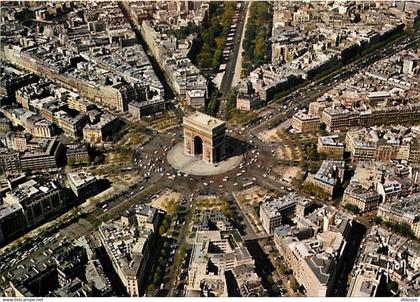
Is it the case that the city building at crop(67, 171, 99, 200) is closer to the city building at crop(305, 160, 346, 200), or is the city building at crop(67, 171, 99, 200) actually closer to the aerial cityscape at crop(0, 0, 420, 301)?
the aerial cityscape at crop(0, 0, 420, 301)

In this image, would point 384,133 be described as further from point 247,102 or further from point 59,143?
point 59,143

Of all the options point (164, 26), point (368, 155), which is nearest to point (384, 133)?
point (368, 155)

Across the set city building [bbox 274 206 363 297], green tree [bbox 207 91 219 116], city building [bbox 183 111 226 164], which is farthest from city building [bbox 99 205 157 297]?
green tree [bbox 207 91 219 116]

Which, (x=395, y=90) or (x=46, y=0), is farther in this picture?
(x=46, y=0)

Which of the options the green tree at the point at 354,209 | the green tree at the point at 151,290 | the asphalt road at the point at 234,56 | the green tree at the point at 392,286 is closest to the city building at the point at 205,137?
the asphalt road at the point at 234,56

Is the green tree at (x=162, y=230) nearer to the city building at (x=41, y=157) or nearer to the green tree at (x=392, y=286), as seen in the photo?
the city building at (x=41, y=157)
